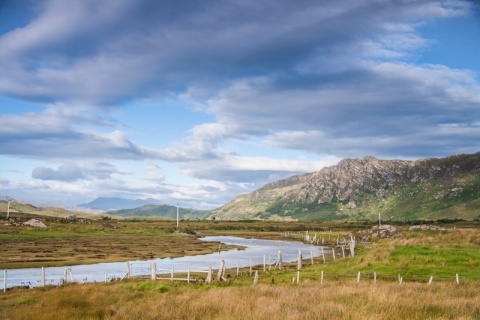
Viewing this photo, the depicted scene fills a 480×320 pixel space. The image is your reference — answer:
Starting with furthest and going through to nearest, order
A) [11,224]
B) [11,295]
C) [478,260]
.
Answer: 1. [11,224]
2. [478,260]
3. [11,295]

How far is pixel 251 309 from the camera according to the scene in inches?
678

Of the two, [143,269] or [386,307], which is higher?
[386,307]

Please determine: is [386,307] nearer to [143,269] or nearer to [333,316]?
[333,316]

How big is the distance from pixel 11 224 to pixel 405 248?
4377 inches

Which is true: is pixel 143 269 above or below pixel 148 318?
below

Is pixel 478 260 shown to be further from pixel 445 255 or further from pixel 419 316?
pixel 419 316

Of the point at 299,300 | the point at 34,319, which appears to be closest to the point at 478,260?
the point at 299,300

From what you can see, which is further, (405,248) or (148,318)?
(405,248)

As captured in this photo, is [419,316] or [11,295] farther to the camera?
[11,295]

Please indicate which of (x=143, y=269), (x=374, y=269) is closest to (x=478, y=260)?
(x=374, y=269)

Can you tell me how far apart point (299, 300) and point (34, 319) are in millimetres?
11467

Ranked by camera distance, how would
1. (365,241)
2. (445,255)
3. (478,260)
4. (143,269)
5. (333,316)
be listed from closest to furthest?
1. (333,316)
2. (478,260)
3. (445,255)
4. (143,269)
5. (365,241)

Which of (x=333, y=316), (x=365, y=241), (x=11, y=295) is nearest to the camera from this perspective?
(x=333, y=316)

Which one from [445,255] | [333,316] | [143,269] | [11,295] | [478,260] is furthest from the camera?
[143,269]
